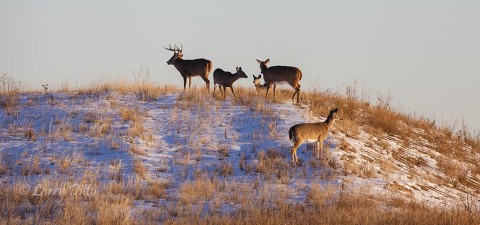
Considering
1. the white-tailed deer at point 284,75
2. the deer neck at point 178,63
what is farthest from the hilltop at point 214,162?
the deer neck at point 178,63

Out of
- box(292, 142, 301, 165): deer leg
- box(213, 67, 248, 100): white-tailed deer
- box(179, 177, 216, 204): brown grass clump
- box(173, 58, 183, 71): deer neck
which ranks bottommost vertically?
box(179, 177, 216, 204): brown grass clump

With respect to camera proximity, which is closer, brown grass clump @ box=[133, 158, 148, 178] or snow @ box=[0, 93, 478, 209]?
brown grass clump @ box=[133, 158, 148, 178]

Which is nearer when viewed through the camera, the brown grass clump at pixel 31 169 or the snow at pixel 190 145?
the brown grass clump at pixel 31 169

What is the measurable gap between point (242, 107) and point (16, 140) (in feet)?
22.1

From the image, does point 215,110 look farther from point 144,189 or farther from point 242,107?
point 144,189

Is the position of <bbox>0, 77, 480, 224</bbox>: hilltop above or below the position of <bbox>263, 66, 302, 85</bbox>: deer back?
below

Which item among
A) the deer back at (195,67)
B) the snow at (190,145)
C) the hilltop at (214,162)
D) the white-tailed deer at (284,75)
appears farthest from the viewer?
the deer back at (195,67)

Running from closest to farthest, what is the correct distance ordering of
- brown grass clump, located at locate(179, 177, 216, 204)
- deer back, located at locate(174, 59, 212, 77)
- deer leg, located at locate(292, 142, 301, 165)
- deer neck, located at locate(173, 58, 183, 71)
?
brown grass clump, located at locate(179, 177, 216, 204)
deer leg, located at locate(292, 142, 301, 165)
deer back, located at locate(174, 59, 212, 77)
deer neck, located at locate(173, 58, 183, 71)

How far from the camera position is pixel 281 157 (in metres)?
15.7

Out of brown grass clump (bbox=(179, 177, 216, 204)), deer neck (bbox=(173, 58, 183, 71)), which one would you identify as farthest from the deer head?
brown grass clump (bbox=(179, 177, 216, 204))

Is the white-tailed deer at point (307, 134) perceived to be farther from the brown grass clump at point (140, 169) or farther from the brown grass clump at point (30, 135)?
the brown grass clump at point (30, 135)

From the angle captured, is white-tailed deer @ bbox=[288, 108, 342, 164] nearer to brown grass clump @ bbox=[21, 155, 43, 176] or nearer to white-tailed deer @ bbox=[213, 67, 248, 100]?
white-tailed deer @ bbox=[213, 67, 248, 100]

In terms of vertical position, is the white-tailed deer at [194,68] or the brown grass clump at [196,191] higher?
the white-tailed deer at [194,68]

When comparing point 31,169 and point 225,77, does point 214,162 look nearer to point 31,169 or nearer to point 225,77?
point 31,169
